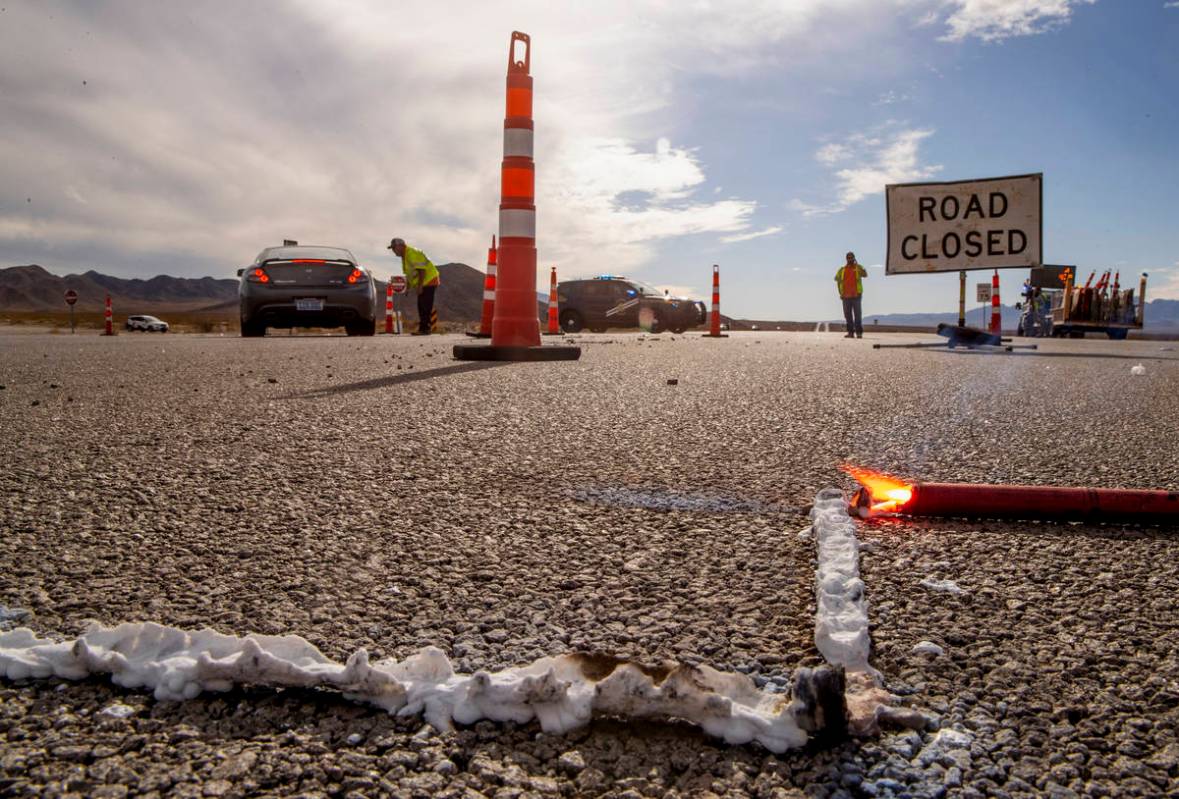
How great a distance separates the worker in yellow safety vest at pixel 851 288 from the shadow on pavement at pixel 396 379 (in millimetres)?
11622

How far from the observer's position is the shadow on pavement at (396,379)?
437 centimetres

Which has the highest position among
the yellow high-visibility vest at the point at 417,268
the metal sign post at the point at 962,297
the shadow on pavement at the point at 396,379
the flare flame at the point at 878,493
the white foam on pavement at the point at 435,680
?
the yellow high-visibility vest at the point at 417,268

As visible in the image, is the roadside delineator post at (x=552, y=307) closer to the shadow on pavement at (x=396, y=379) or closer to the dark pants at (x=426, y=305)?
the dark pants at (x=426, y=305)

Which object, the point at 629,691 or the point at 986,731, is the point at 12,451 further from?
the point at 986,731

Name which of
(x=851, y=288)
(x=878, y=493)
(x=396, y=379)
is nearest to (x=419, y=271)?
(x=851, y=288)

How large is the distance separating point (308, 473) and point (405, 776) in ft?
5.26

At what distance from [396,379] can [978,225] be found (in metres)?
8.55

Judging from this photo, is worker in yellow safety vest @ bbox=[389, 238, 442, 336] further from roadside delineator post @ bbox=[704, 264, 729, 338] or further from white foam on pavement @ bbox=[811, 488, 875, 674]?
white foam on pavement @ bbox=[811, 488, 875, 674]

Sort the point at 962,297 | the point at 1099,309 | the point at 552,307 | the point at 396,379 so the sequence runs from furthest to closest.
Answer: the point at 1099,309
the point at 552,307
the point at 962,297
the point at 396,379

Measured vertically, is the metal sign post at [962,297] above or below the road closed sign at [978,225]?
below

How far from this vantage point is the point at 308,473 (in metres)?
2.48

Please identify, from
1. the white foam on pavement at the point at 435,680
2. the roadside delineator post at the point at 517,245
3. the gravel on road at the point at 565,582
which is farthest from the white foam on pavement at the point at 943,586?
the roadside delineator post at the point at 517,245

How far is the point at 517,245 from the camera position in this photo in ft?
22.9

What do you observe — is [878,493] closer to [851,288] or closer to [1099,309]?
[851,288]
